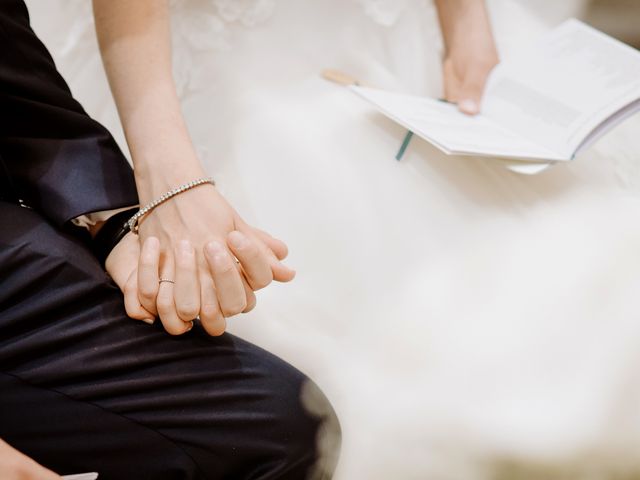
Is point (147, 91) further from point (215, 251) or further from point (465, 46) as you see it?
point (465, 46)

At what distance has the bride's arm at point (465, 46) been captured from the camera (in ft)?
2.98

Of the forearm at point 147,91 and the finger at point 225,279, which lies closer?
the finger at point 225,279

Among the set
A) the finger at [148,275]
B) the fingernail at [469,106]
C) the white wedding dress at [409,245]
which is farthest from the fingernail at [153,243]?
the fingernail at [469,106]

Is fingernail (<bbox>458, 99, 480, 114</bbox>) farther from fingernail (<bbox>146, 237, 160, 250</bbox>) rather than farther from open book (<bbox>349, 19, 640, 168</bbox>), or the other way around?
fingernail (<bbox>146, 237, 160, 250</bbox>)

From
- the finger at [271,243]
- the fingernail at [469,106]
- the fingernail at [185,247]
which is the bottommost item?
the fingernail at [185,247]

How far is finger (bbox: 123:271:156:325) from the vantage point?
0.56m

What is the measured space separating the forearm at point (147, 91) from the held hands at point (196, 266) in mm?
39

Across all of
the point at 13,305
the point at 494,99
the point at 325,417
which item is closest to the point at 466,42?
the point at 494,99

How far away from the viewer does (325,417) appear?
2.04 ft

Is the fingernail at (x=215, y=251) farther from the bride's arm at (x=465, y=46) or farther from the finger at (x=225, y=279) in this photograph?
the bride's arm at (x=465, y=46)

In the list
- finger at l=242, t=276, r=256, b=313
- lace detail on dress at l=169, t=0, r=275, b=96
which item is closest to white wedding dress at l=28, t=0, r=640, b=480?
lace detail on dress at l=169, t=0, r=275, b=96

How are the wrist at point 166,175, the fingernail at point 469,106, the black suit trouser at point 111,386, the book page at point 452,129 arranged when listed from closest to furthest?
the black suit trouser at point 111,386
the wrist at point 166,175
the book page at point 452,129
the fingernail at point 469,106

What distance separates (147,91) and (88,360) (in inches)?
11.5

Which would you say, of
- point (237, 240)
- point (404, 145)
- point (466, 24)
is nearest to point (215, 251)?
point (237, 240)
